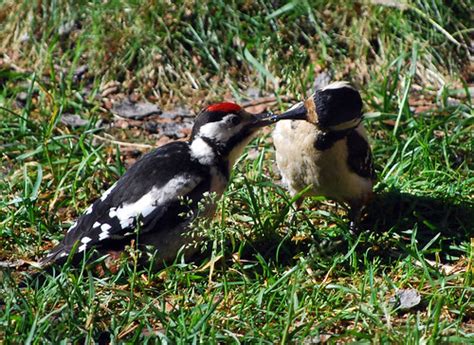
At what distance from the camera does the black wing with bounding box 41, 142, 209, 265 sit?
16.4 ft

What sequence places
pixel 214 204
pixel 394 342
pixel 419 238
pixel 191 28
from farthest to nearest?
pixel 191 28
pixel 419 238
pixel 214 204
pixel 394 342

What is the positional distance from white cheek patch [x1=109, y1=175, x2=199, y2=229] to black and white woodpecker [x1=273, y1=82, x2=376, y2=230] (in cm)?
61

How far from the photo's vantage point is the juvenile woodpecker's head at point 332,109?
17.4 ft

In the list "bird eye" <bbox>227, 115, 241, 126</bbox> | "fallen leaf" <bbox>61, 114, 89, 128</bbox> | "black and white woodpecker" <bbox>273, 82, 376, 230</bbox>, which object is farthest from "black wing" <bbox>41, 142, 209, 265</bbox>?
"fallen leaf" <bbox>61, 114, 89, 128</bbox>

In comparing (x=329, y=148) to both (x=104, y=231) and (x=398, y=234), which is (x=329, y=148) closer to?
(x=398, y=234)

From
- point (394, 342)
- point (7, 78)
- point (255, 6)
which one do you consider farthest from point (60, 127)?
point (394, 342)

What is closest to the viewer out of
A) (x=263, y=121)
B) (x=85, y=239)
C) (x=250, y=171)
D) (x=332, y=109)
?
(x=85, y=239)

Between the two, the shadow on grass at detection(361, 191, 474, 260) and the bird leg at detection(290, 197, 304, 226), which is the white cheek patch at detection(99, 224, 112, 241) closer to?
the bird leg at detection(290, 197, 304, 226)

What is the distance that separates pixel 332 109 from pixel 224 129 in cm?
59

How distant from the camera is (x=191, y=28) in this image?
7.15m

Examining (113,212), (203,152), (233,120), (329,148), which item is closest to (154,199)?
(113,212)

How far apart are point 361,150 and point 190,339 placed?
179 centimetres

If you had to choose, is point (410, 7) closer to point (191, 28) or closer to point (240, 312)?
point (191, 28)

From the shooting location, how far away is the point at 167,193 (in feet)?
16.8
